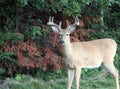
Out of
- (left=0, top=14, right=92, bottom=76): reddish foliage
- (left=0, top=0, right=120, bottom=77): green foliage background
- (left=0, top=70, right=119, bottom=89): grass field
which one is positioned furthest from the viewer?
(left=0, top=14, right=92, bottom=76): reddish foliage

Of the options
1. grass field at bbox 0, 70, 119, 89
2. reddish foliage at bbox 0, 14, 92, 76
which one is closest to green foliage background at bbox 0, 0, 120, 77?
reddish foliage at bbox 0, 14, 92, 76

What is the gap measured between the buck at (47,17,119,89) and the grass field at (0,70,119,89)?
58 cm

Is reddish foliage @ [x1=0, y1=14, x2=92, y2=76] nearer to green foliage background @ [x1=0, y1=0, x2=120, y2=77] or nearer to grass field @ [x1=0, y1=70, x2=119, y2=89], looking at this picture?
green foliage background @ [x1=0, y1=0, x2=120, y2=77]

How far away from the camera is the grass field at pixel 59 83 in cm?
884

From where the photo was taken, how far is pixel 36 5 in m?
8.69

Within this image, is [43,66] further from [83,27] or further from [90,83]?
[83,27]

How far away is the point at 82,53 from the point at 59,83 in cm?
109

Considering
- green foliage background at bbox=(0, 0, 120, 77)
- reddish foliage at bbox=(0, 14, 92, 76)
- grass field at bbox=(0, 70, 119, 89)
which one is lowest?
grass field at bbox=(0, 70, 119, 89)

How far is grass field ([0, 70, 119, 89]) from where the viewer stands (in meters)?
8.84

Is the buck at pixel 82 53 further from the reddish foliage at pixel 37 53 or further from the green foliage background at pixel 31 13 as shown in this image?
the reddish foliage at pixel 37 53

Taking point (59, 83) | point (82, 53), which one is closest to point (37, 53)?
point (59, 83)

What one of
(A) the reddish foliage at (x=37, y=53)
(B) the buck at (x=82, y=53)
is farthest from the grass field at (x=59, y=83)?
(B) the buck at (x=82, y=53)

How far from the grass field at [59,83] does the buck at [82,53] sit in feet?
1.89

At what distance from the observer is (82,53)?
8984 millimetres
